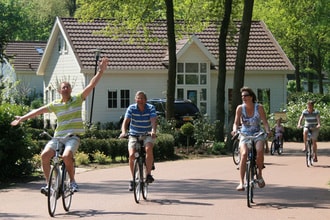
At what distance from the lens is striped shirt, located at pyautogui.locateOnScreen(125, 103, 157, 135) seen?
557 inches

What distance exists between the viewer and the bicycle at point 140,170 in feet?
44.5

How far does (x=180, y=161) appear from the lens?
24797 mm

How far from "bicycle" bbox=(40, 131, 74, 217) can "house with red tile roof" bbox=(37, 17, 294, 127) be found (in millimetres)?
30387

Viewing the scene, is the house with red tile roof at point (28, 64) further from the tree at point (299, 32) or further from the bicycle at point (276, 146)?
the bicycle at point (276, 146)

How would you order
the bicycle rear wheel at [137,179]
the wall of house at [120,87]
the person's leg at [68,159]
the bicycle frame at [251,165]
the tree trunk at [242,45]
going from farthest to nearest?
the wall of house at [120,87] < the tree trunk at [242,45] < the bicycle rear wheel at [137,179] < the bicycle frame at [251,165] < the person's leg at [68,159]

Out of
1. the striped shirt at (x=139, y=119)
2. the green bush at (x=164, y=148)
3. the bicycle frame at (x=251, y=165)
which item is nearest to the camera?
the bicycle frame at (x=251, y=165)

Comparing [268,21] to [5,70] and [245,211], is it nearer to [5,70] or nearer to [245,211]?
[5,70]

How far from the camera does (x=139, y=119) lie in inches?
558

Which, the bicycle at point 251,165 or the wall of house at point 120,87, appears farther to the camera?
the wall of house at point 120,87

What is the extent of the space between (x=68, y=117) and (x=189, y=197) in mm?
3066

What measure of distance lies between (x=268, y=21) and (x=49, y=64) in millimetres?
16573

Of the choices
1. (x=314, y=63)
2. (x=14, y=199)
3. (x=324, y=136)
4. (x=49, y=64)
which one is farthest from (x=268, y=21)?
(x=14, y=199)

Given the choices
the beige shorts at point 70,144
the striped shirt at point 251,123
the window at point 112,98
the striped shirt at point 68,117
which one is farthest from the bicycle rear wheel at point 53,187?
the window at point 112,98

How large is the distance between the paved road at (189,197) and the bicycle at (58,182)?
213 mm
